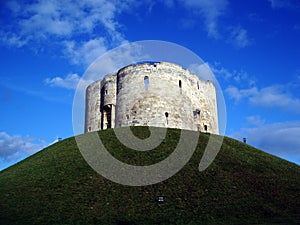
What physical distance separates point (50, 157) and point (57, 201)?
7.22 metres

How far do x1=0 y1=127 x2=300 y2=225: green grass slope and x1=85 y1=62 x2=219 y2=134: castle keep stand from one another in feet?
24.9

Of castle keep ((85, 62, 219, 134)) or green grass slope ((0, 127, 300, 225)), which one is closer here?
green grass slope ((0, 127, 300, 225))

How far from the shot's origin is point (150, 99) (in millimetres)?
33438

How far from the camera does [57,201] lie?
18.4 meters

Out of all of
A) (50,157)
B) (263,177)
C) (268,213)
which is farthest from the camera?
(50,157)

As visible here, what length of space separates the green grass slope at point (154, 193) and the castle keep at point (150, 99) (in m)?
7.58

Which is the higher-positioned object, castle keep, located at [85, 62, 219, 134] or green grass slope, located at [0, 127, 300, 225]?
castle keep, located at [85, 62, 219, 134]

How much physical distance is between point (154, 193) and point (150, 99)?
49.4 feet

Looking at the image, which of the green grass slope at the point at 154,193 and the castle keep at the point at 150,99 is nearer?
the green grass slope at the point at 154,193

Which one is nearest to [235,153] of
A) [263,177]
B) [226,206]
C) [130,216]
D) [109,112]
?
[263,177]

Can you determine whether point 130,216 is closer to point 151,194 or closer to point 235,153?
point 151,194

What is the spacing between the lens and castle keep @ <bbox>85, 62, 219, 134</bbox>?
3322 cm

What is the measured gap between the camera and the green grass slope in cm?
1678

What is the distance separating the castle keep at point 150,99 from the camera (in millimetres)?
33219
